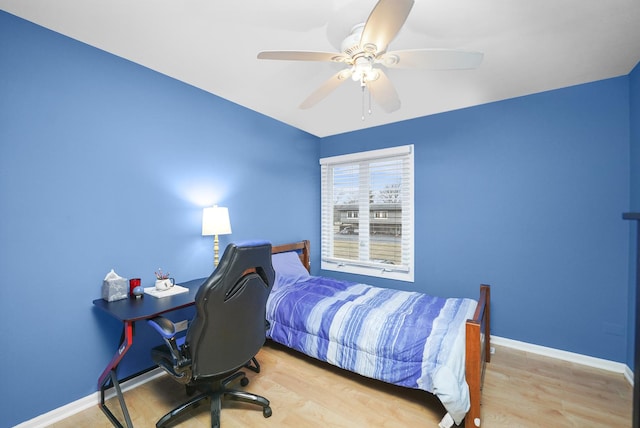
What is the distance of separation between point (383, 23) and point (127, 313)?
2166 millimetres

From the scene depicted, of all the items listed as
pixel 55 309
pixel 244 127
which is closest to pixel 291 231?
pixel 244 127

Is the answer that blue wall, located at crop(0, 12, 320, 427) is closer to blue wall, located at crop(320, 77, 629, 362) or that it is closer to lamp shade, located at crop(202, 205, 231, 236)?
lamp shade, located at crop(202, 205, 231, 236)

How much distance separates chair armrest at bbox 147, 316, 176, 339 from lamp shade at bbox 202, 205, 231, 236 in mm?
967

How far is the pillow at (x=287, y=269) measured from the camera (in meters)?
3.09

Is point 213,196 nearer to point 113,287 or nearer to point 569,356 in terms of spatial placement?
point 113,287

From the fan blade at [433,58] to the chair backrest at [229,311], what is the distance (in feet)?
4.39

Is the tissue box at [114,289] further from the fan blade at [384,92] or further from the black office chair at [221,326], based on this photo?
the fan blade at [384,92]

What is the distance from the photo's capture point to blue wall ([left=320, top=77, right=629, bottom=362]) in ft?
7.66

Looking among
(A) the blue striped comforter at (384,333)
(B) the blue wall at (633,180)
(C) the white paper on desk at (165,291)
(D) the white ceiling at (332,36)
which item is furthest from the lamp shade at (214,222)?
(B) the blue wall at (633,180)

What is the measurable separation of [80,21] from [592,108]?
410cm

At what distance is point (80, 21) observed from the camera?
66.9 inches

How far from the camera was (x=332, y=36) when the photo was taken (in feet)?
5.88

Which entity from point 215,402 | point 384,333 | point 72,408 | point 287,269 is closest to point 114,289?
point 72,408

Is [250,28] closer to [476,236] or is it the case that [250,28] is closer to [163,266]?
[163,266]
